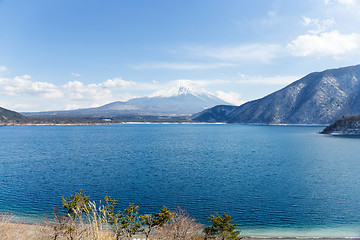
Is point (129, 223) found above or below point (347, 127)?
below

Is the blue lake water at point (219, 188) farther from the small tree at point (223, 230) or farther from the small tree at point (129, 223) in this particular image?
the small tree at point (129, 223)

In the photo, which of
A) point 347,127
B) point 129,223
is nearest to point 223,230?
point 129,223

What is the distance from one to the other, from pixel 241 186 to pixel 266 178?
22.5ft

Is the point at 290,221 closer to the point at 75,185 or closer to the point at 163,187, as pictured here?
the point at 163,187

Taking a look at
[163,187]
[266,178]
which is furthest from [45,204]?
[266,178]

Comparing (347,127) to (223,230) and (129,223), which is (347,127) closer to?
(223,230)

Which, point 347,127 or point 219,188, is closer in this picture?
point 219,188

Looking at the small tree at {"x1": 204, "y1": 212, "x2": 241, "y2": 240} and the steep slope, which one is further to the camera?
the steep slope

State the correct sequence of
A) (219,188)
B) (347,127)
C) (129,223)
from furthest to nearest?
(347,127)
(219,188)
(129,223)

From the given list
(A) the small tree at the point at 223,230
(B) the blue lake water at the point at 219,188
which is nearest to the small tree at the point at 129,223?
(A) the small tree at the point at 223,230

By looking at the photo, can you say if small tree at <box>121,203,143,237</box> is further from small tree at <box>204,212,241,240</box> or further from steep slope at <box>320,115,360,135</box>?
steep slope at <box>320,115,360,135</box>

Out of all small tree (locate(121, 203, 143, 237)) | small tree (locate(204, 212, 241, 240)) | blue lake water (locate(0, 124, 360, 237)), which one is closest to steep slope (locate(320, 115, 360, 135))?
blue lake water (locate(0, 124, 360, 237))

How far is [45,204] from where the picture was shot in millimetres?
28500

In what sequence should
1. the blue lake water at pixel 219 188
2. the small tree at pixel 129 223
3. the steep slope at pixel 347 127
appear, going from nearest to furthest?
the small tree at pixel 129 223, the blue lake water at pixel 219 188, the steep slope at pixel 347 127
